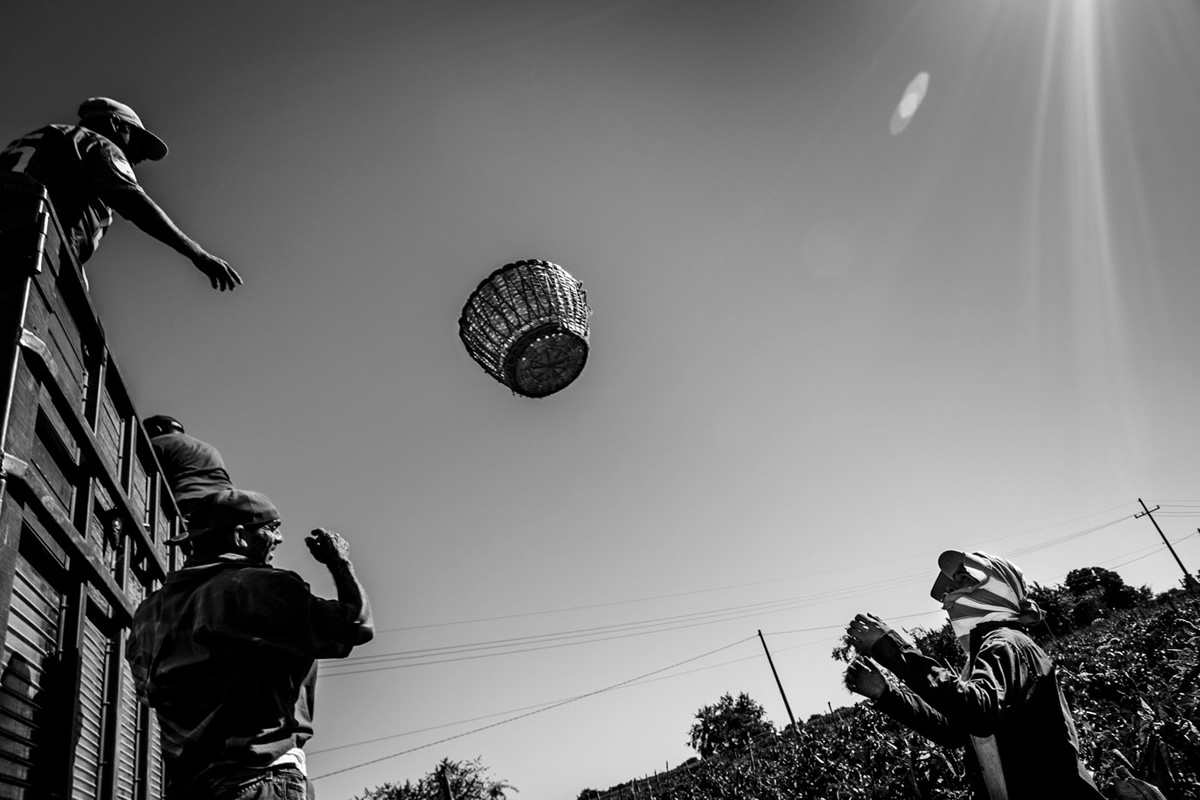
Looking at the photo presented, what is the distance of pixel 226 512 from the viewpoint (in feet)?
6.97

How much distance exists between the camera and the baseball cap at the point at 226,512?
211 centimetres

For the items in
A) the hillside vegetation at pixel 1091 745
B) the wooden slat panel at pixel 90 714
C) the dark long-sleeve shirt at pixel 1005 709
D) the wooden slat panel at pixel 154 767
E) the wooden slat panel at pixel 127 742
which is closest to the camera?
the dark long-sleeve shirt at pixel 1005 709

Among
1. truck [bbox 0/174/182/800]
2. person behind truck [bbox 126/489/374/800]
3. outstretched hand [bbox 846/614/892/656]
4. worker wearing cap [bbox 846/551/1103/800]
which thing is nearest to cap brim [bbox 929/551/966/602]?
worker wearing cap [bbox 846/551/1103/800]

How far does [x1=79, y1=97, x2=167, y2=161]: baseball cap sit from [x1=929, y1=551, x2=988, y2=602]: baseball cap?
4.90 meters

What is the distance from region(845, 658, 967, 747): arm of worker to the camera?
2383 mm

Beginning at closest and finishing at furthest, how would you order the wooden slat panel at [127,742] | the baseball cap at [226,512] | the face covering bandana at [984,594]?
the baseball cap at [226,512] → the face covering bandana at [984,594] → the wooden slat panel at [127,742]

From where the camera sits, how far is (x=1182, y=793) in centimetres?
514

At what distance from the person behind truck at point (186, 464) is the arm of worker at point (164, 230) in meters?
1.85

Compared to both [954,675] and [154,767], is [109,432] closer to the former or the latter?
[154,767]

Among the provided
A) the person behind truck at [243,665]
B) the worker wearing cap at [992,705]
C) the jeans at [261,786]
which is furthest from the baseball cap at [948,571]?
the jeans at [261,786]

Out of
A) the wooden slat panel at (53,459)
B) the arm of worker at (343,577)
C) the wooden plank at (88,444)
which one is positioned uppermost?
the wooden plank at (88,444)

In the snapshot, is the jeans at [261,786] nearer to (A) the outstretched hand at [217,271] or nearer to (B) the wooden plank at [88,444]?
(B) the wooden plank at [88,444]

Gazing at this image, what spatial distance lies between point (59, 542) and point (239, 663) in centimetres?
152

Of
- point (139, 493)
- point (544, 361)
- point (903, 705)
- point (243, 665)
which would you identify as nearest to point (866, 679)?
point (903, 705)
